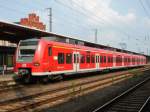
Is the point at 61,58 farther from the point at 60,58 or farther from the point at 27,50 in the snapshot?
the point at 27,50

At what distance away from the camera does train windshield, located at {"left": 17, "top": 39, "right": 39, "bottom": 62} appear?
20641 mm

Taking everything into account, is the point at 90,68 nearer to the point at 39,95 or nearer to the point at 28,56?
the point at 28,56

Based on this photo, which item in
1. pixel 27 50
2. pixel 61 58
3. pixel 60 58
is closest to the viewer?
pixel 27 50

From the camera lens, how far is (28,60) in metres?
20.6

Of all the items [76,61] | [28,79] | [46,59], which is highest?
[46,59]

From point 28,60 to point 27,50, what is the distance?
803mm

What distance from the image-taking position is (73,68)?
25.2 meters

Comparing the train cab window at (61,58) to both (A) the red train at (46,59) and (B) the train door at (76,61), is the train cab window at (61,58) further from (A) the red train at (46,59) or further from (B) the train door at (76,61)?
(B) the train door at (76,61)

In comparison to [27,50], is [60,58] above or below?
below

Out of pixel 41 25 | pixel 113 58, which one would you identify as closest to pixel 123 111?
pixel 113 58

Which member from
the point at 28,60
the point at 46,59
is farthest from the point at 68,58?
the point at 28,60

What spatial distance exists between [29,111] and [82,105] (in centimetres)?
269

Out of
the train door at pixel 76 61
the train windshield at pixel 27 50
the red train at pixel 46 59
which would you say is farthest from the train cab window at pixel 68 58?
the train windshield at pixel 27 50

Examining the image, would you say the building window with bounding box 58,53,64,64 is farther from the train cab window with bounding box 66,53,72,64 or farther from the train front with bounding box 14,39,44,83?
the train front with bounding box 14,39,44,83
